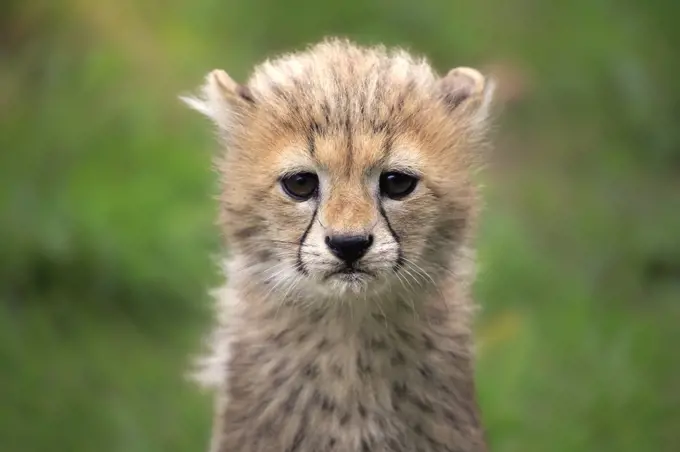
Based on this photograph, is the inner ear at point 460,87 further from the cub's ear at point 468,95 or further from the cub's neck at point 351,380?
the cub's neck at point 351,380

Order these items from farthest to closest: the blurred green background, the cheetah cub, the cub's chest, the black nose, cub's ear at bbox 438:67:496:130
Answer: the blurred green background < cub's ear at bbox 438:67:496:130 < the cub's chest < the cheetah cub < the black nose

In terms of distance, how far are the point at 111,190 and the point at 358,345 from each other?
7.10 ft

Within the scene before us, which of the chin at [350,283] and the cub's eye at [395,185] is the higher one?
the cub's eye at [395,185]

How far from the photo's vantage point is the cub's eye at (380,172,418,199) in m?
2.53

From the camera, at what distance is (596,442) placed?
12.4ft

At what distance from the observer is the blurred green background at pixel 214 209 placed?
3.92 m

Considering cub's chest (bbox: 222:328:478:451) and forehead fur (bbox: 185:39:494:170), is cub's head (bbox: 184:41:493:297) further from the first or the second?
cub's chest (bbox: 222:328:478:451)

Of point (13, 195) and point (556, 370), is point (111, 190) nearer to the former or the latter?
point (13, 195)

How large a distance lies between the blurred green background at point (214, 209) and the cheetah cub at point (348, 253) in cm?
98

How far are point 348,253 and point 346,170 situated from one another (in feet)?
0.60

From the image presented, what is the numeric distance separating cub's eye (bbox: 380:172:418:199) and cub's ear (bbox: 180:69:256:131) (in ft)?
1.33

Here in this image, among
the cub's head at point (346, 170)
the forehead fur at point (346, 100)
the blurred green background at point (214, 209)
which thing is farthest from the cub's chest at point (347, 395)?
the blurred green background at point (214, 209)

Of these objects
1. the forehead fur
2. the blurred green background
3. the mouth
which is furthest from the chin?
the blurred green background

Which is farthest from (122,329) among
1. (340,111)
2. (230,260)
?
(340,111)
